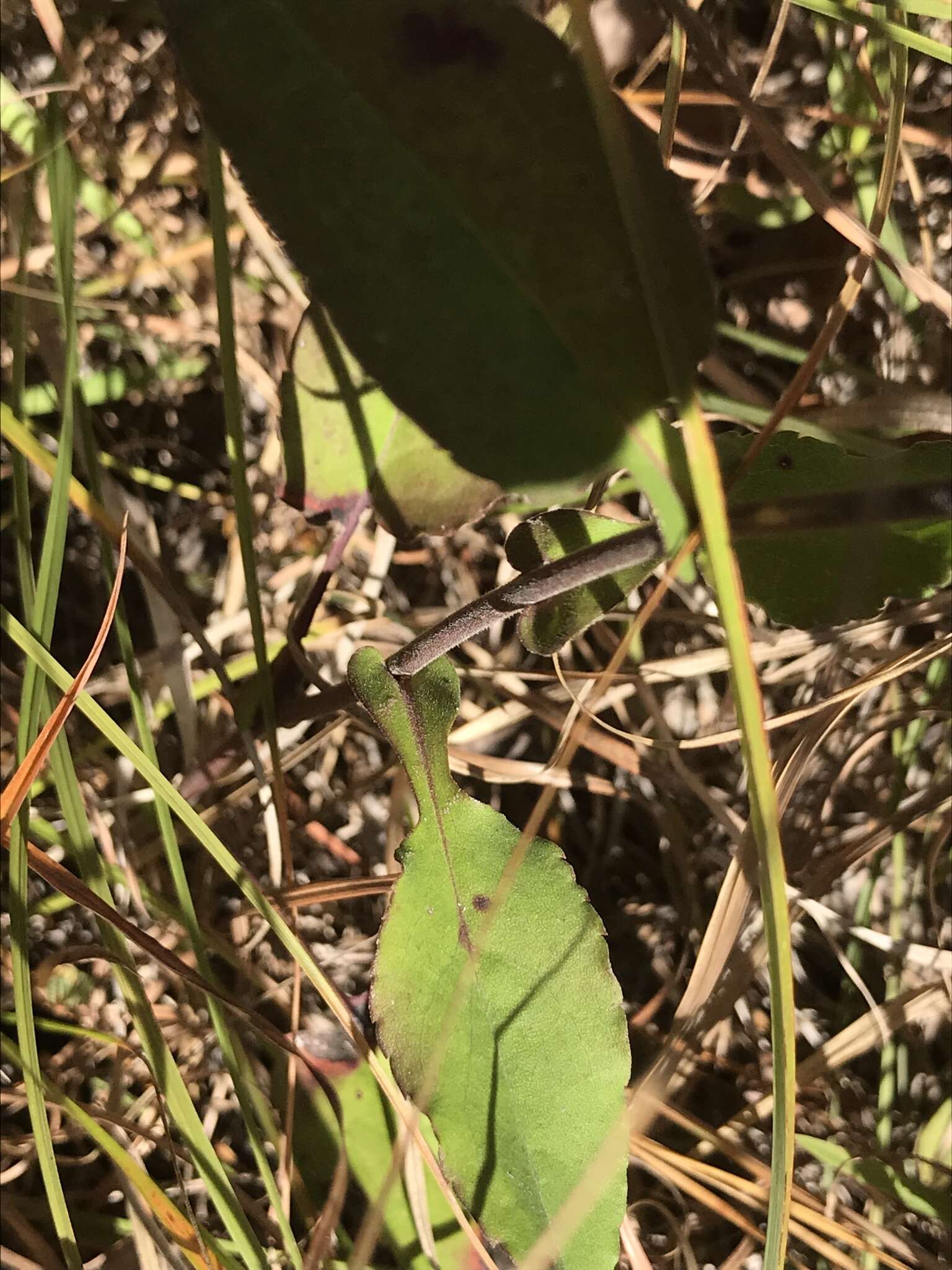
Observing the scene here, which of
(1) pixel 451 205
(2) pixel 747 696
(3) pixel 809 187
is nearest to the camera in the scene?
(2) pixel 747 696

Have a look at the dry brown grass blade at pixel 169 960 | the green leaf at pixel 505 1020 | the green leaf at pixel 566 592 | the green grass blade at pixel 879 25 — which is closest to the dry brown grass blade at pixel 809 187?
the green grass blade at pixel 879 25

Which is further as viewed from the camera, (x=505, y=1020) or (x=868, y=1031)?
(x=868, y=1031)

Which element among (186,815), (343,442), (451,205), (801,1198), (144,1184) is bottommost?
(801,1198)

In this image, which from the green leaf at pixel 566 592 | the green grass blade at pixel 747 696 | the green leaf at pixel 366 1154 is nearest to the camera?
the green grass blade at pixel 747 696

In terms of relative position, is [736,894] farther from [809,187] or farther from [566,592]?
[809,187]

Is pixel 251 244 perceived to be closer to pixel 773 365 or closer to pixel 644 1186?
pixel 773 365

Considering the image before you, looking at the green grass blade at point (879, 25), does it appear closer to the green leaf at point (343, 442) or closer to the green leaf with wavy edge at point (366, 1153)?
the green leaf at point (343, 442)

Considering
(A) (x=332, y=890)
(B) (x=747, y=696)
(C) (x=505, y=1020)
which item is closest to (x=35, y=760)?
(A) (x=332, y=890)
